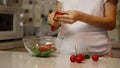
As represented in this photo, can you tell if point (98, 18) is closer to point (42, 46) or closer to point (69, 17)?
point (69, 17)

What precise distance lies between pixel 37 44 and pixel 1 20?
102 centimetres

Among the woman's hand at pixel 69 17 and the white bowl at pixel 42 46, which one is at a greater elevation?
the woman's hand at pixel 69 17

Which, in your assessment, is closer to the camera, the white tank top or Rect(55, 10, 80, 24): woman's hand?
Rect(55, 10, 80, 24): woman's hand

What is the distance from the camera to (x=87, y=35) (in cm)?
126

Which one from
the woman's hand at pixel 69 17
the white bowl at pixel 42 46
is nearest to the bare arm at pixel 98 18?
the woman's hand at pixel 69 17

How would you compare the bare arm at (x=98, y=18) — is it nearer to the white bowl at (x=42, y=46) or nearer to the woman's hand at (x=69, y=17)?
the woman's hand at (x=69, y=17)

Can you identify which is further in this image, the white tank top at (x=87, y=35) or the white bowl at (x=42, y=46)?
the white tank top at (x=87, y=35)

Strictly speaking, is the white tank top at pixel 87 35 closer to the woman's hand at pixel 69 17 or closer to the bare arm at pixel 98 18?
the bare arm at pixel 98 18

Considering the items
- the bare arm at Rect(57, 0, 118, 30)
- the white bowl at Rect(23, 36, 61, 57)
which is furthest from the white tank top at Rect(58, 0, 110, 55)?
the white bowl at Rect(23, 36, 61, 57)

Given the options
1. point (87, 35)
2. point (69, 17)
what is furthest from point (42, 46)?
point (87, 35)

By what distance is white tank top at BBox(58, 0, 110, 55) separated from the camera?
1.25 metres

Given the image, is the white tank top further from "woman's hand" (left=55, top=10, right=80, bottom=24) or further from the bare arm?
"woman's hand" (left=55, top=10, right=80, bottom=24)

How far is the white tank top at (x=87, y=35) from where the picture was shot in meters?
1.25

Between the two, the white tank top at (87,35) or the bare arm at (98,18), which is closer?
the bare arm at (98,18)
